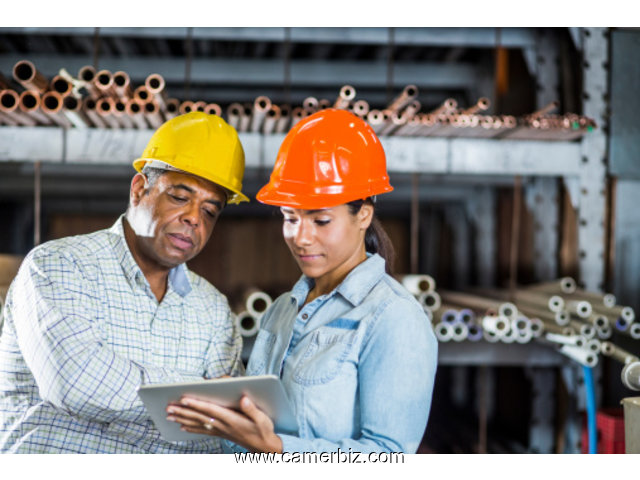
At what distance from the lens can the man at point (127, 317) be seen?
79.7 inches

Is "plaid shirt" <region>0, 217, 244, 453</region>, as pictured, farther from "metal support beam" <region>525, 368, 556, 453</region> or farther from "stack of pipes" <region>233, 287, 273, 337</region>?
"metal support beam" <region>525, 368, 556, 453</region>

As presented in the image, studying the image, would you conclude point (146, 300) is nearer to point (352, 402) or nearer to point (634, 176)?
point (352, 402)

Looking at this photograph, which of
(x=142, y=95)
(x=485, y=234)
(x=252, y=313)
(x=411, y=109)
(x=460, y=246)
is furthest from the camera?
(x=460, y=246)

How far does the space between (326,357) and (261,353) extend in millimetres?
433

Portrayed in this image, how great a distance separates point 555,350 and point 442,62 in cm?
320

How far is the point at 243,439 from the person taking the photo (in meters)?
1.85

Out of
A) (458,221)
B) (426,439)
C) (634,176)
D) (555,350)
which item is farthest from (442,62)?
(426,439)

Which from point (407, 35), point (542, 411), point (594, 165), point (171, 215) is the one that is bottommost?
point (542, 411)

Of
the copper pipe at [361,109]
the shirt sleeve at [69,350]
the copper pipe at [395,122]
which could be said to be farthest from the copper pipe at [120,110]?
the copper pipe at [395,122]

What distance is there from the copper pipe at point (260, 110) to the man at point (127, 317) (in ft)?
1.49

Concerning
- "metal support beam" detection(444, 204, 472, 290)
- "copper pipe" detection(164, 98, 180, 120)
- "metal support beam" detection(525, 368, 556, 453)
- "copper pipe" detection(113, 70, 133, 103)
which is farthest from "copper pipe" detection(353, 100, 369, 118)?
"metal support beam" detection(444, 204, 472, 290)

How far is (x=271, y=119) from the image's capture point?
3.03 meters

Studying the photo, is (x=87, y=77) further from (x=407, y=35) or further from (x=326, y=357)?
(x=407, y=35)

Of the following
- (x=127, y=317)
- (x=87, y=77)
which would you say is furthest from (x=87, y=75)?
(x=127, y=317)
